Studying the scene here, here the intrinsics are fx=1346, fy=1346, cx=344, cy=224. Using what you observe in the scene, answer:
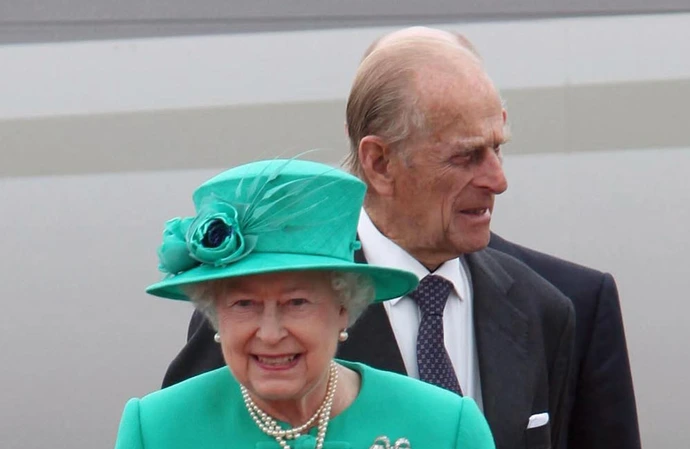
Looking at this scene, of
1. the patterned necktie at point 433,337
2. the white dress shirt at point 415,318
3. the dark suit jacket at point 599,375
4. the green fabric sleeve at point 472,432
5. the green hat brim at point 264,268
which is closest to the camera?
the green hat brim at point 264,268

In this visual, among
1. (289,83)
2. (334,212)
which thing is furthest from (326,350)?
(289,83)

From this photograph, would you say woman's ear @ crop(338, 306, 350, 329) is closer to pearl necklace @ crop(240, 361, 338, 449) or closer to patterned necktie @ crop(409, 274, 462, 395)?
pearl necklace @ crop(240, 361, 338, 449)

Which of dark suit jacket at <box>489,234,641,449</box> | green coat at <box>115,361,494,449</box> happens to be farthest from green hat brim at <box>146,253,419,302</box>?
dark suit jacket at <box>489,234,641,449</box>

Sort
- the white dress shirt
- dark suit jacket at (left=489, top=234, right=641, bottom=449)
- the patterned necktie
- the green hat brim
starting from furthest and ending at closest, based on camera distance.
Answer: dark suit jacket at (left=489, top=234, right=641, bottom=449)
the white dress shirt
the patterned necktie
the green hat brim

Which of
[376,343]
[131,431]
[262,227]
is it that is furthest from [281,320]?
[376,343]

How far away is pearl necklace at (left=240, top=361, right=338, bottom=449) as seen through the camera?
2.10 meters

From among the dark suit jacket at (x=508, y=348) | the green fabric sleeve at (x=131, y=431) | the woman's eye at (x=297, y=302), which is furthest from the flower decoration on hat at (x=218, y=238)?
the dark suit jacket at (x=508, y=348)

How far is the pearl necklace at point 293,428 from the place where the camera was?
2.10 metres

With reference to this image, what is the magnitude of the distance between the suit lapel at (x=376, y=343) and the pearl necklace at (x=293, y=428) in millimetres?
469

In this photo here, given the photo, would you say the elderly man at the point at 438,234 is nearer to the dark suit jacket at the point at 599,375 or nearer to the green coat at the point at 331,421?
the dark suit jacket at the point at 599,375

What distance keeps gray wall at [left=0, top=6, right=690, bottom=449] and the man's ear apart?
5.04 ft

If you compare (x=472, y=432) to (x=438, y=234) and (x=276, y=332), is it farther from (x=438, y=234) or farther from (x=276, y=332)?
(x=438, y=234)

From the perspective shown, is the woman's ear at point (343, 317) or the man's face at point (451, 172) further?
the man's face at point (451, 172)

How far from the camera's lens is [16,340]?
4449 mm
